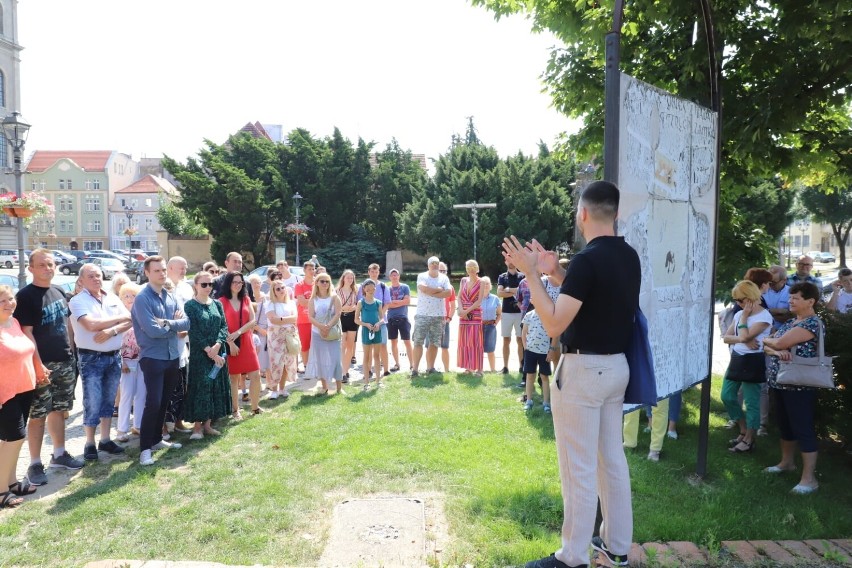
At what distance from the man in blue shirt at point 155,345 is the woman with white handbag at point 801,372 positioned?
5862 millimetres

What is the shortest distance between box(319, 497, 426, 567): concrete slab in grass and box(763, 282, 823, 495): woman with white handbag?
3306 mm

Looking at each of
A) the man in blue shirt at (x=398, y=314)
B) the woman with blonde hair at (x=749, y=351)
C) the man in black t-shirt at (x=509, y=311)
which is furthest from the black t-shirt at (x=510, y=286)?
the woman with blonde hair at (x=749, y=351)

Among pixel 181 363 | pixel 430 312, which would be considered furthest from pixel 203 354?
pixel 430 312

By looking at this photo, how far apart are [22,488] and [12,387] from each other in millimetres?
1050

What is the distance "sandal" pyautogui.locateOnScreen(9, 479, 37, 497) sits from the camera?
525 centimetres

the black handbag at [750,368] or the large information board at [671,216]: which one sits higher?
the large information board at [671,216]

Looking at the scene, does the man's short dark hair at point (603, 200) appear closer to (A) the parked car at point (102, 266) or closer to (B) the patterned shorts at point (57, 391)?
(B) the patterned shorts at point (57, 391)

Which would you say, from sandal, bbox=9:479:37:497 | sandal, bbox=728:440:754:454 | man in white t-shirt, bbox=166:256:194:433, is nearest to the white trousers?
man in white t-shirt, bbox=166:256:194:433

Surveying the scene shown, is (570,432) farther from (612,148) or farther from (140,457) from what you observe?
(140,457)

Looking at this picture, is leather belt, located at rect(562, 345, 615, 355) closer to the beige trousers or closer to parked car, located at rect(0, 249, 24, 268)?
the beige trousers

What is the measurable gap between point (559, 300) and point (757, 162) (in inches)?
230

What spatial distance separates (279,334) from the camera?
29.3ft

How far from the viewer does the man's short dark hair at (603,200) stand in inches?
127

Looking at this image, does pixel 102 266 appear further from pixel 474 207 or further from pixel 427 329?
pixel 427 329
